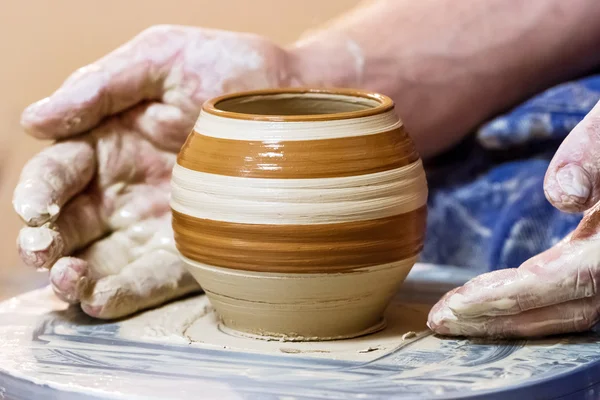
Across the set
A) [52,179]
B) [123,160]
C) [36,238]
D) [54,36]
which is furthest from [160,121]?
[54,36]

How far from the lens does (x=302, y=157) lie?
100 cm

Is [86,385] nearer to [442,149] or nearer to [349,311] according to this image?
[349,311]

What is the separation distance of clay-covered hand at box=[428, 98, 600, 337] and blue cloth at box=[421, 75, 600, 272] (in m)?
0.52

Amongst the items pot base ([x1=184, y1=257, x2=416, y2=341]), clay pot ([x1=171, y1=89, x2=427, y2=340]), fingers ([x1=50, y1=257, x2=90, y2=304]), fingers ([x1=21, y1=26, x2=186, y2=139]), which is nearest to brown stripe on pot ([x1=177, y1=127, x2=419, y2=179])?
clay pot ([x1=171, y1=89, x2=427, y2=340])

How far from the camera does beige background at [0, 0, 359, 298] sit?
2.73 meters

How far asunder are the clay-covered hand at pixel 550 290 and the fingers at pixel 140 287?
400 millimetres

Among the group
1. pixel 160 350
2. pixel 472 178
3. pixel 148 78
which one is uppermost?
pixel 148 78

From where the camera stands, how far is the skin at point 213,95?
1134 mm

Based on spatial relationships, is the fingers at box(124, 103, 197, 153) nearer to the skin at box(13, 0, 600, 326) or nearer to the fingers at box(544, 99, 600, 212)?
the skin at box(13, 0, 600, 326)

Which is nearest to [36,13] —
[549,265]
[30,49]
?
[30,49]

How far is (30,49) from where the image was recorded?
2740mm

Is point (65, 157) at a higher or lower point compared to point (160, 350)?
higher

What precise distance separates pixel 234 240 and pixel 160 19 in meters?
2.02

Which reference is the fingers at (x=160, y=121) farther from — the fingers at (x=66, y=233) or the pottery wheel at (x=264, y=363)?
the pottery wheel at (x=264, y=363)
